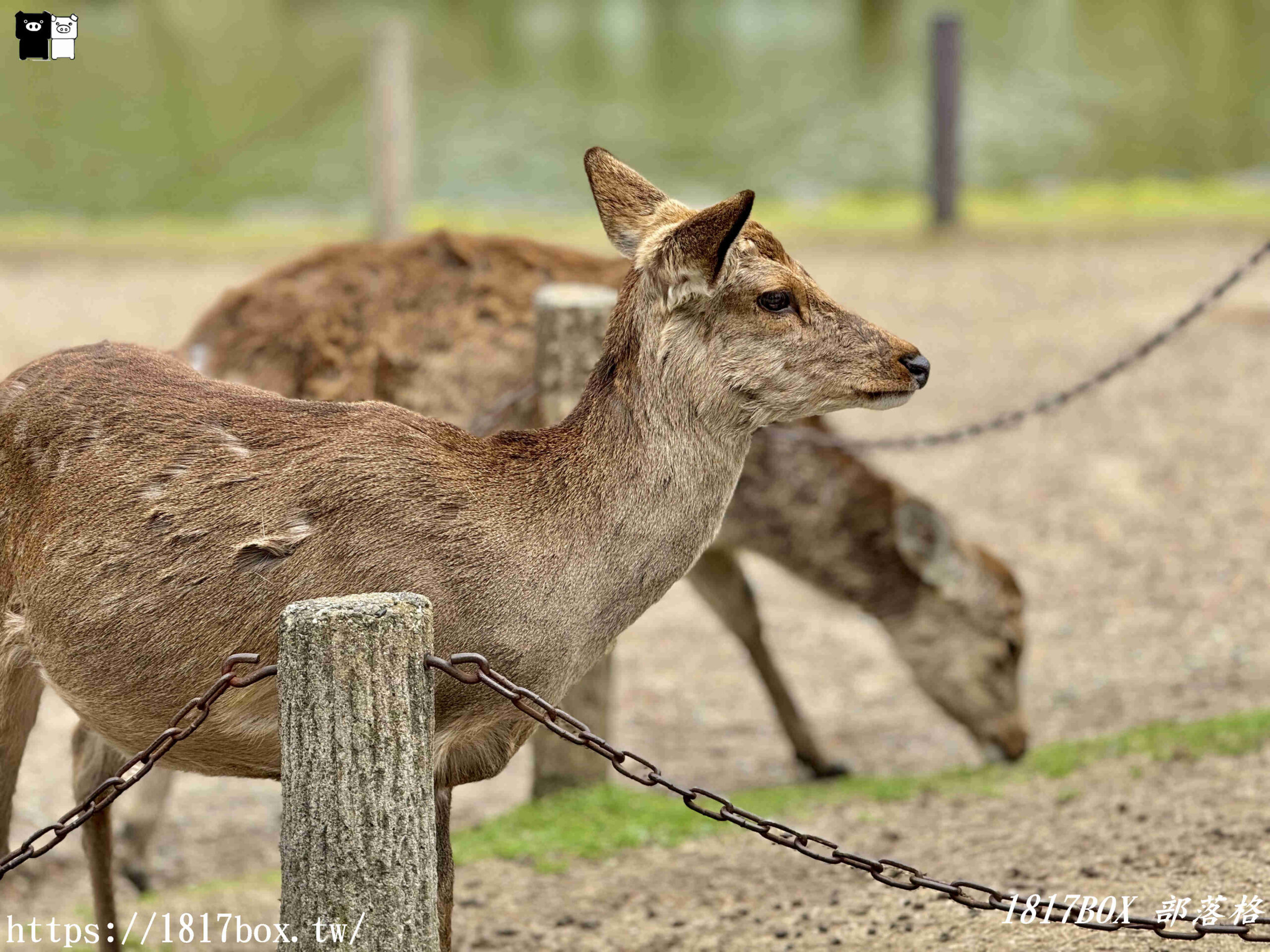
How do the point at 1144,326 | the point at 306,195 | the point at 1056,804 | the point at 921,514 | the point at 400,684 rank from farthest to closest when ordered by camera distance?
the point at 306,195, the point at 1144,326, the point at 921,514, the point at 1056,804, the point at 400,684

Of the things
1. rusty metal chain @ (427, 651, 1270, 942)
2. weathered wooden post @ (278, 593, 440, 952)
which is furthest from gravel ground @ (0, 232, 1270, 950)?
weathered wooden post @ (278, 593, 440, 952)

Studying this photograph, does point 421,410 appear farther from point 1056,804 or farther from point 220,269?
point 220,269

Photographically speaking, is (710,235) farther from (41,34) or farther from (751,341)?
(41,34)

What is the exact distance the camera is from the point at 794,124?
2150cm

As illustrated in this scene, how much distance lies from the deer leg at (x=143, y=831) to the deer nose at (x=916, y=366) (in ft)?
11.9

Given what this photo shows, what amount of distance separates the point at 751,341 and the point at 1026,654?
16.5 ft

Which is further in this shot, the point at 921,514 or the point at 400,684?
the point at 921,514

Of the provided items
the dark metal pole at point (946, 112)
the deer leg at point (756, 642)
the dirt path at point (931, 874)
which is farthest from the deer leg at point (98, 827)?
the dark metal pole at point (946, 112)

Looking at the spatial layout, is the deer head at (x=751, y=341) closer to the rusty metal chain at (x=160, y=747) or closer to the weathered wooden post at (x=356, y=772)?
the weathered wooden post at (x=356, y=772)

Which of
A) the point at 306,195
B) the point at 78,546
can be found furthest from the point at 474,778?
the point at 306,195

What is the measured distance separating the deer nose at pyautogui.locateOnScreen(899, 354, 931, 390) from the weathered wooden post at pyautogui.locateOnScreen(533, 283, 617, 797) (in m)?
1.67

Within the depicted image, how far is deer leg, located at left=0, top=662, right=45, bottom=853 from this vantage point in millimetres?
3713

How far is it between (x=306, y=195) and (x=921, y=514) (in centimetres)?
1380

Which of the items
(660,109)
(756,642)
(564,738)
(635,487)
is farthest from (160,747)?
(660,109)
